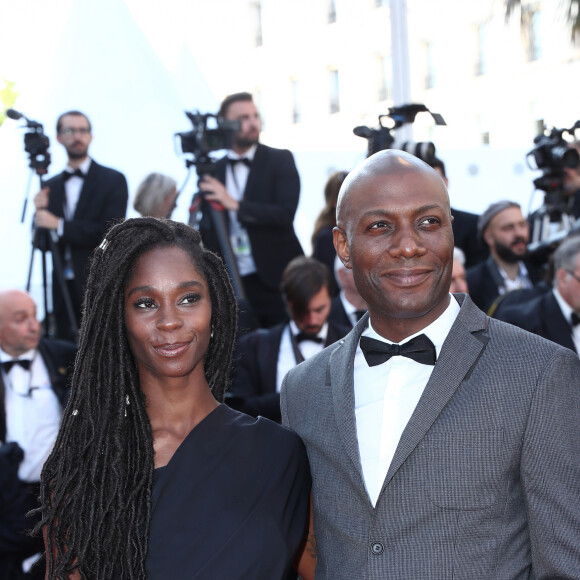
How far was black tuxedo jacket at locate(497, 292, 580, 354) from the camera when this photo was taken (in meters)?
3.90

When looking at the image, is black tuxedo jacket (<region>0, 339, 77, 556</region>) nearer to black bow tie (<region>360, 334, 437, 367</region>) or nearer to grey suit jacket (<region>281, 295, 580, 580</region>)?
black bow tie (<region>360, 334, 437, 367</region>)

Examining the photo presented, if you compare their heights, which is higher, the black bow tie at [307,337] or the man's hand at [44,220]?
the man's hand at [44,220]

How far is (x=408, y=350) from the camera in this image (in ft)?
6.34

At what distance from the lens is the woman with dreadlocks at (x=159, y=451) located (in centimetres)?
207

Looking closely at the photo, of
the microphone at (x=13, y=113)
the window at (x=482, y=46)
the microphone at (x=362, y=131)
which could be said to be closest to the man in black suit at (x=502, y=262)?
the window at (x=482, y=46)

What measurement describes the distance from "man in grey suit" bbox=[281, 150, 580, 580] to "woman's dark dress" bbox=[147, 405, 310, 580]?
0.08 metres

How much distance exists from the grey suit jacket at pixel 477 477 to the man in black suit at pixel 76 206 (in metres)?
3.02

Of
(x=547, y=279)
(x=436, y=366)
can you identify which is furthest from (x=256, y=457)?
(x=547, y=279)

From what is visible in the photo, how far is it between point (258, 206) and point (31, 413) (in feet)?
5.03

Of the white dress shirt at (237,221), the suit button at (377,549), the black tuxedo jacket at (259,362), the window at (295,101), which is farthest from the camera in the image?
the window at (295,101)

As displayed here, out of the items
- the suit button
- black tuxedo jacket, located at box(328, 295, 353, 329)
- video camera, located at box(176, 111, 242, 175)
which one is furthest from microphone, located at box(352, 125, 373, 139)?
the suit button

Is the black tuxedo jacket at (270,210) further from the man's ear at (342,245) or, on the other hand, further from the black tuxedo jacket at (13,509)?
the man's ear at (342,245)

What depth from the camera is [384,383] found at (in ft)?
6.51

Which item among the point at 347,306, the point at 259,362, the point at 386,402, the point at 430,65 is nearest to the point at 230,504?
the point at 386,402
